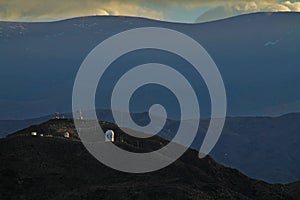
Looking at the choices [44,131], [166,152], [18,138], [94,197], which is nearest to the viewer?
[94,197]

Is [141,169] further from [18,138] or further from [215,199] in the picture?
[18,138]

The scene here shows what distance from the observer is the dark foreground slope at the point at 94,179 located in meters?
55.6

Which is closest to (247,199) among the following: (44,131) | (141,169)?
(141,169)

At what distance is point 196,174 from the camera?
224ft

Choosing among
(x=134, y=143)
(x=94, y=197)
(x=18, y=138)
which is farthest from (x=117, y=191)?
(x=134, y=143)

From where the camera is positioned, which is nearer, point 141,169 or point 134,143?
point 141,169

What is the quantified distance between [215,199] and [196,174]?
410 inches

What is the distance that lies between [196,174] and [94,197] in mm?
18050

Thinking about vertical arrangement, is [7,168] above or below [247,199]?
above

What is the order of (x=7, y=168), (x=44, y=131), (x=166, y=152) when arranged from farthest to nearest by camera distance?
(x=44, y=131) → (x=166, y=152) → (x=7, y=168)

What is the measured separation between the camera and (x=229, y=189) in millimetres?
65125

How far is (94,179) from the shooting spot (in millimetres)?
61844

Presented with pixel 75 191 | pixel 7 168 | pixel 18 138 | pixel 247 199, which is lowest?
pixel 247 199

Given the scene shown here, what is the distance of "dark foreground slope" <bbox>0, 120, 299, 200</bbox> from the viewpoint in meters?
55.6
